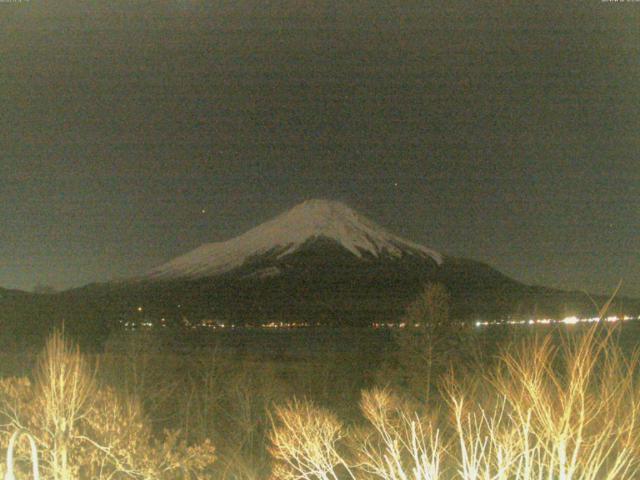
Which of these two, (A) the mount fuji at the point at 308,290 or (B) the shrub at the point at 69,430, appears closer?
(B) the shrub at the point at 69,430

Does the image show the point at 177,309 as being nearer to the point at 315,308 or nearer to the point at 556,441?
the point at 315,308

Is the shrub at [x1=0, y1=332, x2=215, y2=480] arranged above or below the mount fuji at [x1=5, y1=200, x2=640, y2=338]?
below

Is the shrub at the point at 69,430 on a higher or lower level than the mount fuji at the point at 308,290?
lower

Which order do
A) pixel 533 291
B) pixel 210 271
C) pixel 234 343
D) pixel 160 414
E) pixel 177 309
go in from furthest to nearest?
pixel 210 271
pixel 533 291
pixel 177 309
pixel 234 343
pixel 160 414

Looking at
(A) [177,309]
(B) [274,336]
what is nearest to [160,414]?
(B) [274,336]

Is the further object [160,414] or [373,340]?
[373,340]

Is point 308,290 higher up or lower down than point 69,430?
higher up

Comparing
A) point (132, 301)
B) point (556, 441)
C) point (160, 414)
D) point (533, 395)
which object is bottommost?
point (160, 414)

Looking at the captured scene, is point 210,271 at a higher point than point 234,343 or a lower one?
higher

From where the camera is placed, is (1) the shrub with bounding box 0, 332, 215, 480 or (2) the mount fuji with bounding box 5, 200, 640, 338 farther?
(2) the mount fuji with bounding box 5, 200, 640, 338

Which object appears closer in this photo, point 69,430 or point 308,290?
point 69,430

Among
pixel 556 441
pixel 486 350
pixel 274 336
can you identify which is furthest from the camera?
pixel 274 336
